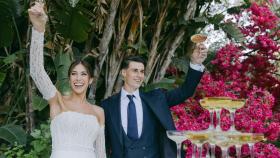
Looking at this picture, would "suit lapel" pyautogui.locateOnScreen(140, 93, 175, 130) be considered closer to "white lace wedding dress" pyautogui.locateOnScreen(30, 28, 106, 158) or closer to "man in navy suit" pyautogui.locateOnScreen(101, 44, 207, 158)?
"man in navy suit" pyautogui.locateOnScreen(101, 44, 207, 158)

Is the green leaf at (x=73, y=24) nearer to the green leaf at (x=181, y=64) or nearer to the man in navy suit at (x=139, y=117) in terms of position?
the green leaf at (x=181, y=64)

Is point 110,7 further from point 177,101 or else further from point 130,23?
point 177,101

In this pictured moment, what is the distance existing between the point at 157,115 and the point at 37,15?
89cm

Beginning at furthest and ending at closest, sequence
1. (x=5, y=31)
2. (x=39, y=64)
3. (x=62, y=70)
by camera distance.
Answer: (x=5, y=31)
(x=62, y=70)
(x=39, y=64)

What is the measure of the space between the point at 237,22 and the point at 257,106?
1484mm

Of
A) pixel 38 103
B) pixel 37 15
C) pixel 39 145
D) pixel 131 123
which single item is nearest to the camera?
pixel 37 15

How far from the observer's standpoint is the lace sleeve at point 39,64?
2.73 m

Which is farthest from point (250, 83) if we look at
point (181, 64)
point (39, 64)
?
point (39, 64)

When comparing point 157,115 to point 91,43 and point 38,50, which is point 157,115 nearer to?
point 38,50

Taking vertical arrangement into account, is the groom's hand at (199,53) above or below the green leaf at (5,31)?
below

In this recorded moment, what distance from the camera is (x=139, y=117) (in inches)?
121

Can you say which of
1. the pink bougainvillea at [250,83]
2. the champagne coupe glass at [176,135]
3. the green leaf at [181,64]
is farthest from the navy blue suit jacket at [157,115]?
the green leaf at [181,64]

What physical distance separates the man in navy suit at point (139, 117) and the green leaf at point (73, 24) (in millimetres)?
1488

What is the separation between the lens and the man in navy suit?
2.99 meters
